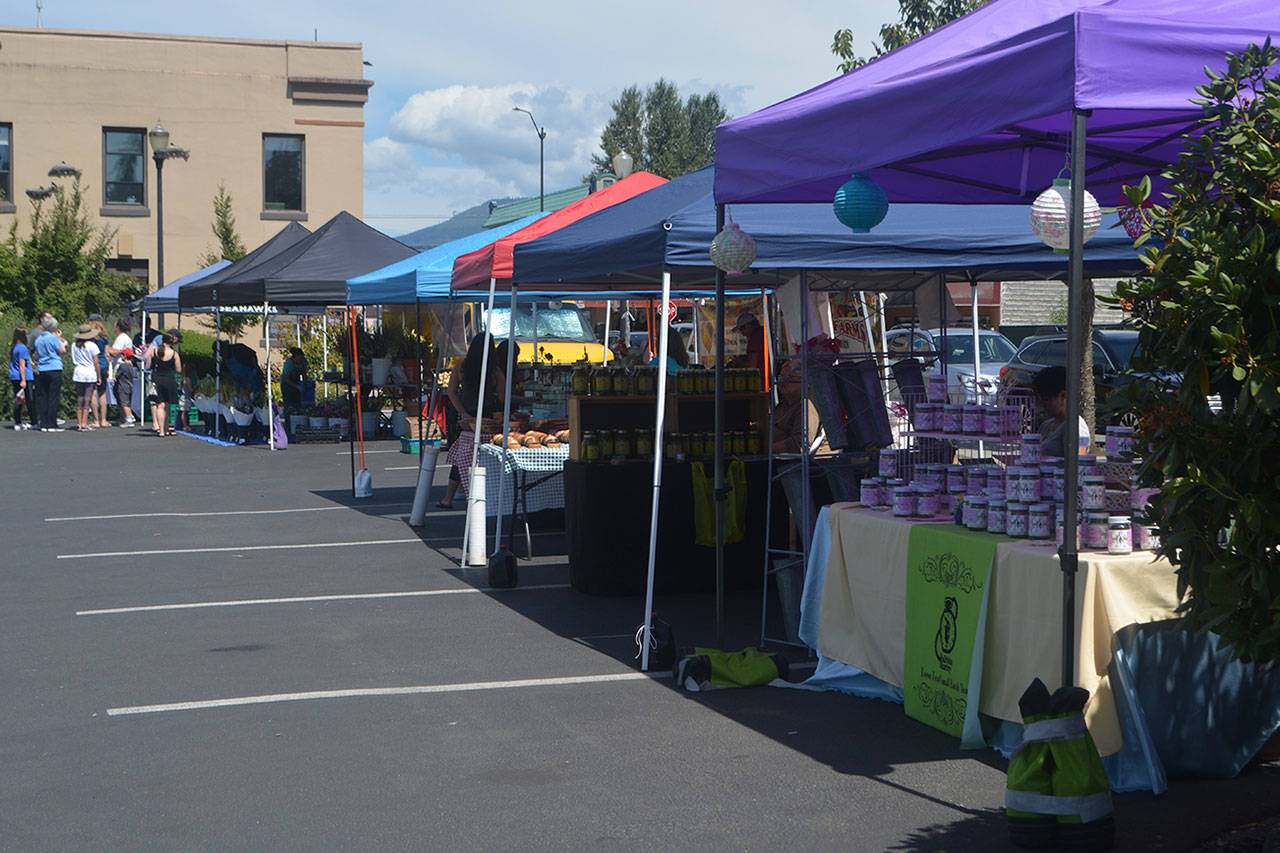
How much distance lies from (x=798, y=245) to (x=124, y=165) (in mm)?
33198

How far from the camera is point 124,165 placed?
36188 mm

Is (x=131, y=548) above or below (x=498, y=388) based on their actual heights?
below

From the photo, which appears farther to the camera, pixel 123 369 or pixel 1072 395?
pixel 123 369

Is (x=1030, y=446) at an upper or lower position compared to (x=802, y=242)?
lower

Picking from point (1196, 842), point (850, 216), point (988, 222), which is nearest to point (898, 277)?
point (988, 222)

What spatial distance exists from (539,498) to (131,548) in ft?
11.3

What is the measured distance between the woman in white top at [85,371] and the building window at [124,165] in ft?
43.8

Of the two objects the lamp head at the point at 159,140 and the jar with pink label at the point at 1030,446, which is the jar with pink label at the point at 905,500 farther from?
the lamp head at the point at 159,140

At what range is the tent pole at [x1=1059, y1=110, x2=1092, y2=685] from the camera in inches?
172

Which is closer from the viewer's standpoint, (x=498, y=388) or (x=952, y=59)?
(x=952, y=59)

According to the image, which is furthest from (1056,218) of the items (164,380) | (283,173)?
(283,173)

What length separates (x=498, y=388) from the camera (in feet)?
40.3

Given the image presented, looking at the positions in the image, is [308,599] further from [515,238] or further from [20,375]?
[20,375]

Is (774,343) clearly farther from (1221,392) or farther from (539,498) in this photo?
(1221,392)
